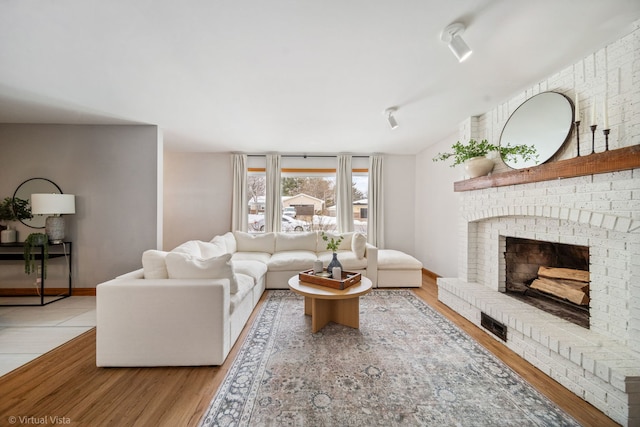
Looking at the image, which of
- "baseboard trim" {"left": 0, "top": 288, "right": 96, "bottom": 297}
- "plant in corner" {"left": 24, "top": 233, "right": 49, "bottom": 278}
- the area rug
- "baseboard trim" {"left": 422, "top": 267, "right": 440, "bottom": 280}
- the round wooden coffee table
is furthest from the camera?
"baseboard trim" {"left": 422, "top": 267, "right": 440, "bottom": 280}

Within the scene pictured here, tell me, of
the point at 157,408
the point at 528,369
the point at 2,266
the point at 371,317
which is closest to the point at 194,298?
the point at 157,408

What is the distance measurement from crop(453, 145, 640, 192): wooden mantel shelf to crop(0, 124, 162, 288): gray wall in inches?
171

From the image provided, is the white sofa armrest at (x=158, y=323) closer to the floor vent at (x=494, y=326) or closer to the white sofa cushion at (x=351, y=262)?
Result: the white sofa cushion at (x=351, y=262)

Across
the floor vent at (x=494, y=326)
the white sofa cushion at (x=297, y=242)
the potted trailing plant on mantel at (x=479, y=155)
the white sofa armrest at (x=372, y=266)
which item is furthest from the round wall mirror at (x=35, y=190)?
the floor vent at (x=494, y=326)

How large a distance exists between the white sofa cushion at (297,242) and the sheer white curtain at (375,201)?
1292 millimetres

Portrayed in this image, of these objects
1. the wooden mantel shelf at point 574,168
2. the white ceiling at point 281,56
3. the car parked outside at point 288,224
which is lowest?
the car parked outside at point 288,224

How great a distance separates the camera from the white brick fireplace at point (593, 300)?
5.05ft

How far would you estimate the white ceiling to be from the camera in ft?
5.04

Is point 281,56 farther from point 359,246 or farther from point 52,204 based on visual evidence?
point 52,204

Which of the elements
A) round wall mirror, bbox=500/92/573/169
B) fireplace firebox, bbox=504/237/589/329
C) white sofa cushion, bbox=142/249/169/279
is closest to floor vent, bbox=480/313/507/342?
fireplace firebox, bbox=504/237/589/329

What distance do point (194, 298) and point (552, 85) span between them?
3.53m

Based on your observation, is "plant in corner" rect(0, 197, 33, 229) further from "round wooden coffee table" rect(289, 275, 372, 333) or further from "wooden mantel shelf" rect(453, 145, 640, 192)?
"wooden mantel shelf" rect(453, 145, 640, 192)

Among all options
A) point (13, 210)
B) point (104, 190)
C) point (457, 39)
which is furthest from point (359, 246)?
point (13, 210)

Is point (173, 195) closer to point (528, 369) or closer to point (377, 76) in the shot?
point (377, 76)
